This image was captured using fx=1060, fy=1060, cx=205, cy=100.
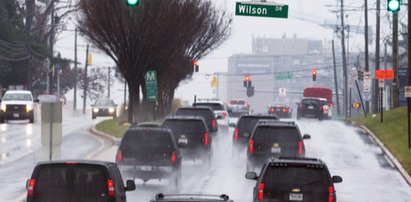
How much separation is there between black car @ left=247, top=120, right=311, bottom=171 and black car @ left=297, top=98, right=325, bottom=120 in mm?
42646

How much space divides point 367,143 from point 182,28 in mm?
17071

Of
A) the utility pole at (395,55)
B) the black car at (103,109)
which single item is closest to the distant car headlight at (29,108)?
the black car at (103,109)

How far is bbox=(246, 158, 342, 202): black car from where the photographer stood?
769 inches

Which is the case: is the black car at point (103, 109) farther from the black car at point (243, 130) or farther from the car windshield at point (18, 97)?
the black car at point (243, 130)

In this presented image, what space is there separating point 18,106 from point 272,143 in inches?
1409

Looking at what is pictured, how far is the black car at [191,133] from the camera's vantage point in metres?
37.8

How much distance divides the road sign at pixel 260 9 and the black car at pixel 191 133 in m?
4.18

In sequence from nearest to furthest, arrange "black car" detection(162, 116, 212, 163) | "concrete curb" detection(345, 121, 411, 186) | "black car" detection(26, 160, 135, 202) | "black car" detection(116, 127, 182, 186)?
"black car" detection(26, 160, 135, 202)
"black car" detection(116, 127, 182, 186)
"concrete curb" detection(345, 121, 411, 186)
"black car" detection(162, 116, 212, 163)

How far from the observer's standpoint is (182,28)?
6425 centimetres

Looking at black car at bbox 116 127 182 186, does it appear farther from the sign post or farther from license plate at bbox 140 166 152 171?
the sign post

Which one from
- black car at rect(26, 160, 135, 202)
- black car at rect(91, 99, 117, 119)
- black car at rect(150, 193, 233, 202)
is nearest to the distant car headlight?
black car at rect(91, 99, 117, 119)

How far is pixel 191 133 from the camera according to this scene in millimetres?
37938

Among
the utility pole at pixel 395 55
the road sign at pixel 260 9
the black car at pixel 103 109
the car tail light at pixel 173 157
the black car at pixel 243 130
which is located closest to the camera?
the car tail light at pixel 173 157

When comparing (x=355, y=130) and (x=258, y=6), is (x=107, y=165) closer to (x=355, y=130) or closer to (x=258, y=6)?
(x=258, y=6)
